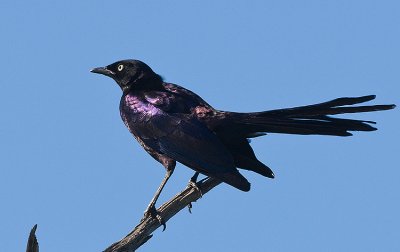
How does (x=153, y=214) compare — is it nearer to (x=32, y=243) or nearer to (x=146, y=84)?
(x=32, y=243)

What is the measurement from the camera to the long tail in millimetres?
7738

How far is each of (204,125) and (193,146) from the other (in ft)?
1.04

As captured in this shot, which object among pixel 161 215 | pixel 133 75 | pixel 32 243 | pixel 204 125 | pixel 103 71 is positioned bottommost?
pixel 32 243

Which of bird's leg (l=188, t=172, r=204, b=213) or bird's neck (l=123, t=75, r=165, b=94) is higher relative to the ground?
bird's neck (l=123, t=75, r=165, b=94)

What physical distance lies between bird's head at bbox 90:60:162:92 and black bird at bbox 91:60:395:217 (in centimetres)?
1

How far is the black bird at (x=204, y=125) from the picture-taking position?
7.88 meters

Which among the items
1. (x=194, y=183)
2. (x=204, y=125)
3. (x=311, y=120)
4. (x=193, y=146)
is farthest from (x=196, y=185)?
(x=311, y=120)

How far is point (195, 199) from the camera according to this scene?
8.12m

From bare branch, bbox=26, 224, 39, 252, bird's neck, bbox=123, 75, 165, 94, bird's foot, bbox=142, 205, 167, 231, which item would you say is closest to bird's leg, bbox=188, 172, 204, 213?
bird's foot, bbox=142, 205, 167, 231

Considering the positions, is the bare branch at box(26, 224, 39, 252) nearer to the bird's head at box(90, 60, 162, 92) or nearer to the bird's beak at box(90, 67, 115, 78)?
the bird's head at box(90, 60, 162, 92)

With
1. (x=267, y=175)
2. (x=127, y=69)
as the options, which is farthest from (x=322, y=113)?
(x=127, y=69)

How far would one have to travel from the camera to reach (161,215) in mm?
7715

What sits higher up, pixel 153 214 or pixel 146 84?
pixel 146 84

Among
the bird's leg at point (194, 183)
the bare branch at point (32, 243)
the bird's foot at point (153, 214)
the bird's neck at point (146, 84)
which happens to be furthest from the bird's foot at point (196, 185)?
the bare branch at point (32, 243)
